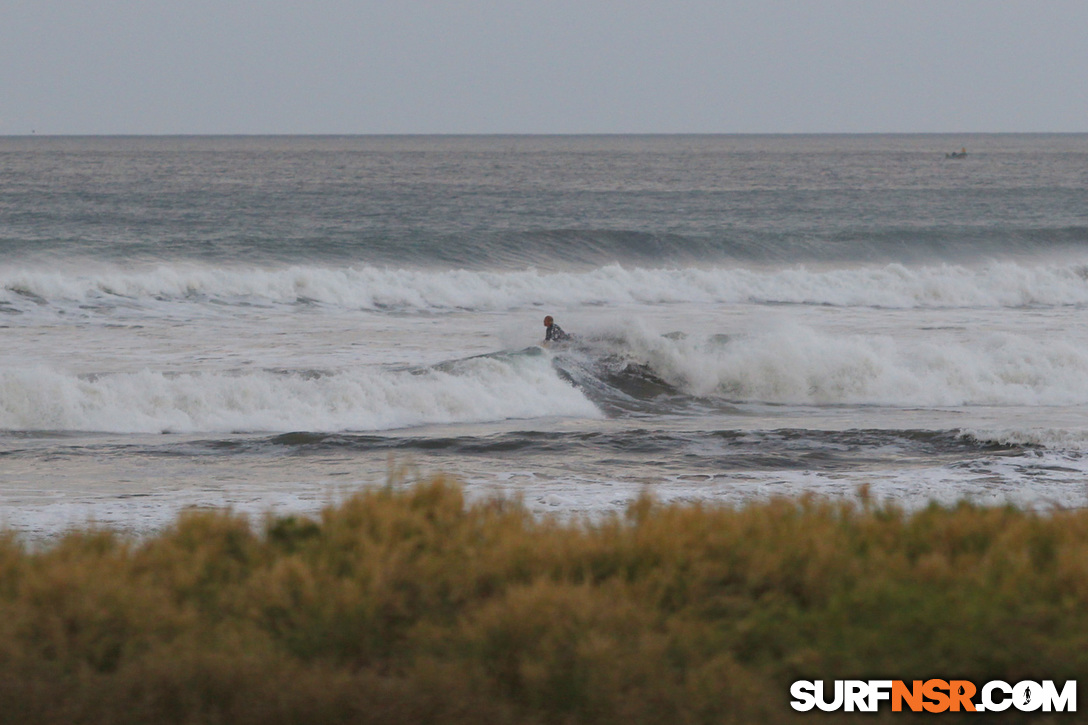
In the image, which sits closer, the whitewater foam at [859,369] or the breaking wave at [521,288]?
the whitewater foam at [859,369]

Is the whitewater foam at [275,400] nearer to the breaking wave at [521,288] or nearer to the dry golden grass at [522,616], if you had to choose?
the dry golden grass at [522,616]

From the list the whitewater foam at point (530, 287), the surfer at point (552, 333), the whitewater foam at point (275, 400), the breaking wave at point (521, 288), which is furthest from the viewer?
the whitewater foam at point (530, 287)

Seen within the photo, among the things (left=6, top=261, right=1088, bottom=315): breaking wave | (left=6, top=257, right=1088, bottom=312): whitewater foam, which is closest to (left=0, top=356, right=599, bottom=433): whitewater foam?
(left=6, top=261, right=1088, bottom=315): breaking wave

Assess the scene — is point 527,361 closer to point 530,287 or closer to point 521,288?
point 521,288

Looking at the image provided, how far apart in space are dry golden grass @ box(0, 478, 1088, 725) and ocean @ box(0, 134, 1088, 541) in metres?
1.52

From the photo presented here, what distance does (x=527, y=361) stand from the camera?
56.9ft

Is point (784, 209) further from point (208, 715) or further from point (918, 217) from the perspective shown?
point (208, 715)

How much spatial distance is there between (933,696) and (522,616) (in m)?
1.58

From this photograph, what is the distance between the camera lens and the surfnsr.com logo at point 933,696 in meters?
3.74

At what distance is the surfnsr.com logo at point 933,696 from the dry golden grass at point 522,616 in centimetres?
7

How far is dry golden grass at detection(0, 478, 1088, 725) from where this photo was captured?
12.4 ft

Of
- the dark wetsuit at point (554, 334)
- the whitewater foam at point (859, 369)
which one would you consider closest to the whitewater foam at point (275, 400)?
the dark wetsuit at point (554, 334)

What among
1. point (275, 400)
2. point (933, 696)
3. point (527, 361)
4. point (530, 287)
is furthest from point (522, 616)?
point (530, 287)

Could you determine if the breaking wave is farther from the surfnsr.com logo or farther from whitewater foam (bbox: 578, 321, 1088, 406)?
the surfnsr.com logo
